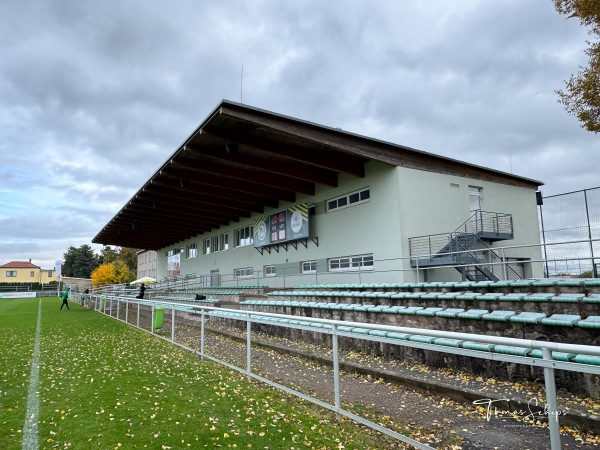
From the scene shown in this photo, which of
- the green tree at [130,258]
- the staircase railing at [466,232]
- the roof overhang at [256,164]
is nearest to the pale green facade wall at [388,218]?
the staircase railing at [466,232]

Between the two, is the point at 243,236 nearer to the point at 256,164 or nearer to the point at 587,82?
the point at 256,164

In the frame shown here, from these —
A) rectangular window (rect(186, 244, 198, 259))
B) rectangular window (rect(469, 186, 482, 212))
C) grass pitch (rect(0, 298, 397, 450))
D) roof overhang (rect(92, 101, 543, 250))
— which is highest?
roof overhang (rect(92, 101, 543, 250))

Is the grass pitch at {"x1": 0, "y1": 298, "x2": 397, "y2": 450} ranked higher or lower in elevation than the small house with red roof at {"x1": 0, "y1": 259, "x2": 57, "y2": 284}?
lower

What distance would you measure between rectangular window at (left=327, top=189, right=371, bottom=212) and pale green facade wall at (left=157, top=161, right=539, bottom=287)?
213 millimetres

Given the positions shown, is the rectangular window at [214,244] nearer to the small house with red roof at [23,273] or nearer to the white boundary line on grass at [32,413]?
the white boundary line on grass at [32,413]

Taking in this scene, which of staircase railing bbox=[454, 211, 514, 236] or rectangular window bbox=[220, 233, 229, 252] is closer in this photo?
staircase railing bbox=[454, 211, 514, 236]

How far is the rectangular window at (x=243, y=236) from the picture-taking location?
2816 centimetres

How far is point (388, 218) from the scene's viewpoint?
53.8ft

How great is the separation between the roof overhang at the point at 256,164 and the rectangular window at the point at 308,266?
12.2 ft

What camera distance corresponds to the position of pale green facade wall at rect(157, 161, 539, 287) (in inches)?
632

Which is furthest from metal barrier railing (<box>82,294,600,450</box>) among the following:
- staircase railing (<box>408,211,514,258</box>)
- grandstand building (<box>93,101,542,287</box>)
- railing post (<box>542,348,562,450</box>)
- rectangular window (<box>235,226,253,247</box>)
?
rectangular window (<box>235,226,253,247</box>)

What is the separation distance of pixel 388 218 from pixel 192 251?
27216 millimetres

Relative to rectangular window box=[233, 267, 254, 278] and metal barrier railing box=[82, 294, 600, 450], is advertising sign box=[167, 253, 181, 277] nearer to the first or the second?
rectangular window box=[233, 267, 254, 278]

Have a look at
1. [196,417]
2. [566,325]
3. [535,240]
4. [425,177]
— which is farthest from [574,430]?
[535,240]
